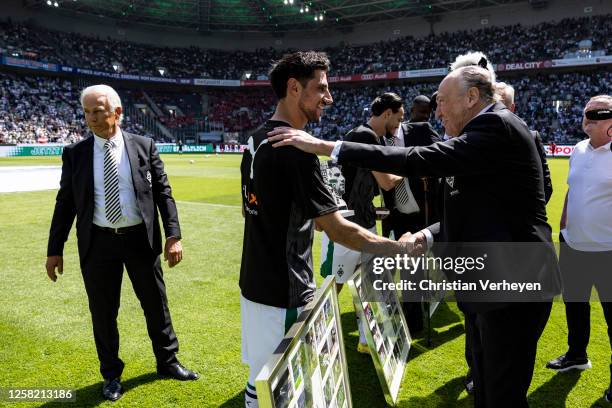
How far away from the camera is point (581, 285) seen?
3900 mm

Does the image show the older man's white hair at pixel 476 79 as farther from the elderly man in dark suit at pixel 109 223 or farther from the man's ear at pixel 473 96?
the elderly man in dark suit at pixel 109 223

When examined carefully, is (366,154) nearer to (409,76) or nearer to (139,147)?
(139,147)

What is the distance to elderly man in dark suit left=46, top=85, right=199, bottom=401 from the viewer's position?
366cm

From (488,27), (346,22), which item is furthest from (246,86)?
(488,27)

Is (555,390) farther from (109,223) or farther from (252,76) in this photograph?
(252,76)

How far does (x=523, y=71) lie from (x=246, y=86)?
107ft

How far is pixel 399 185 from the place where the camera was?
15.6 feet

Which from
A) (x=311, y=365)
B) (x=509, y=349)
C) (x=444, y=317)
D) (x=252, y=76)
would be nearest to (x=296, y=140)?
(x=311, y=365)

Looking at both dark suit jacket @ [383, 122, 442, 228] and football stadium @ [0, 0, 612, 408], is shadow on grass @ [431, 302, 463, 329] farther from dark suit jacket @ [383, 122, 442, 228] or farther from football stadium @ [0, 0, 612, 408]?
dark suit jacket @ [383, 122, 442, 228]

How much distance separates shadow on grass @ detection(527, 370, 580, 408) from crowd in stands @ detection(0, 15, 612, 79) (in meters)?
46.2

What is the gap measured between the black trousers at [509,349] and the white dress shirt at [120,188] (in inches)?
111

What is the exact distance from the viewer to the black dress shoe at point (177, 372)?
3.92 metres

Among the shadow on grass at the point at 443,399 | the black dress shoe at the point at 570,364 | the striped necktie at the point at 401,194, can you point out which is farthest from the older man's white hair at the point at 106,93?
the black dress shoe at the point at 570,364

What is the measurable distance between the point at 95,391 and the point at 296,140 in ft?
9.71
